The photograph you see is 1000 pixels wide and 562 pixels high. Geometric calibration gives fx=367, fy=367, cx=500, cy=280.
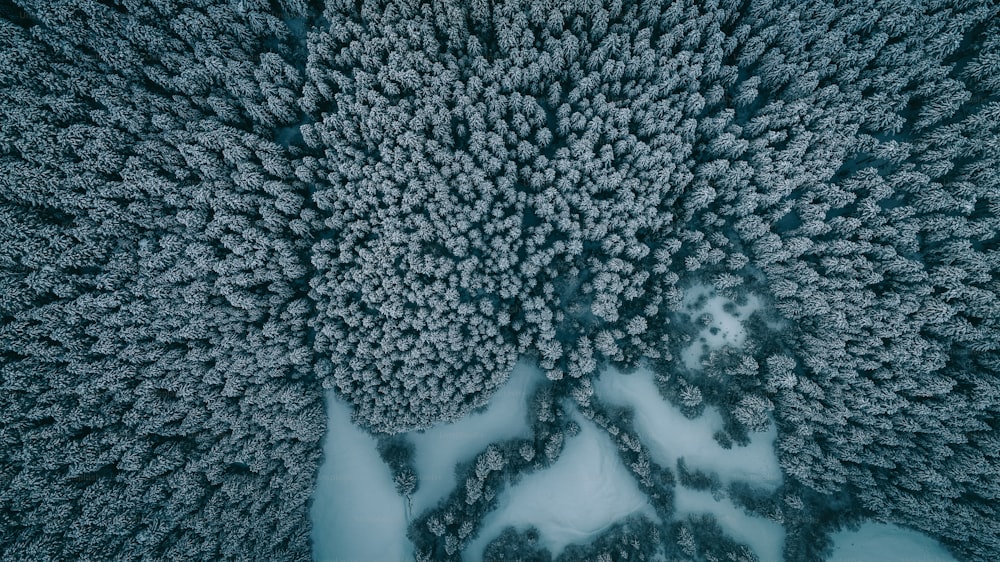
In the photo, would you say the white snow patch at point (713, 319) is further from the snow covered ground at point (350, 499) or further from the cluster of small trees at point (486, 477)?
the snow covered ground at point (350, 499)

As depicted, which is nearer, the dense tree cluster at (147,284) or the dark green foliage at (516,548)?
the dense tree cluster at (147,284)

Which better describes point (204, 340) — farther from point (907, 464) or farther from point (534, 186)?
point (907, 464)

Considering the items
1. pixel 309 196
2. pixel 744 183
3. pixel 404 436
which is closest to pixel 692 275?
pixel 744 183

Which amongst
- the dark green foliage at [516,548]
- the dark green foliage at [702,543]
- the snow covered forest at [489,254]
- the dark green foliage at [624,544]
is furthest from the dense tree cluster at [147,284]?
the dark green foliage at [702,543]

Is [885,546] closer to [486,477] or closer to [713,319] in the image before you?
[713,319]

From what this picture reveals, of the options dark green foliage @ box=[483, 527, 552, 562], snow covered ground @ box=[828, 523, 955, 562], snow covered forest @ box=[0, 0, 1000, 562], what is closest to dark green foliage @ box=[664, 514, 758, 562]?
snow covered forest @ box=[0, 0, 1000, 562]

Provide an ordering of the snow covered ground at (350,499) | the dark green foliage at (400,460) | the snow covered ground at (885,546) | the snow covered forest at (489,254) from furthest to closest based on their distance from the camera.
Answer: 1. the snow covered ground at (350,499)
2. the dark green foliage at (400,460)
3. the snow covered ground at (885,546)
4. the snow covered forest at (489,254)
